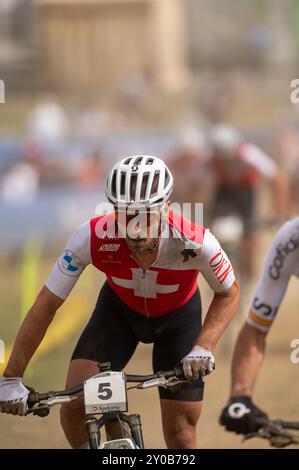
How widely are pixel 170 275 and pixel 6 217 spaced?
1251 centimetres

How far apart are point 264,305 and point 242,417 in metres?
0.81

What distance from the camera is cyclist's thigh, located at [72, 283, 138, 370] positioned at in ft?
19.8

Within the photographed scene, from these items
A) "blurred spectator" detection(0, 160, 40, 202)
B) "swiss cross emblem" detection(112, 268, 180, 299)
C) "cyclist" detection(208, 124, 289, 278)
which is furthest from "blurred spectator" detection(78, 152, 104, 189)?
"swiss cross emblem" detection(112, 268, 180, 299)

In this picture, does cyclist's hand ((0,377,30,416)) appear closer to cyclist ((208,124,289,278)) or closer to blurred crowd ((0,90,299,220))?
cyclist ((208,124,289,278))

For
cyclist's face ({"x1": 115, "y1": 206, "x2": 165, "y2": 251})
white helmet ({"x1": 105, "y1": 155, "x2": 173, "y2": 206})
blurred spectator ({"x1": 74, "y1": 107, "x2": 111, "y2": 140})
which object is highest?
white helmet ({"x1": 105, "y1": 155, "x2": 173, "y2": 206})

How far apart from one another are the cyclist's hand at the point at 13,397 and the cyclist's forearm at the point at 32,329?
0.24 metres

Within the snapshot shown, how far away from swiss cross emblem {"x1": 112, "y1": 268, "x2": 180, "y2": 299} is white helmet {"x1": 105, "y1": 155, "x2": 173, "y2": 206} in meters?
0.53

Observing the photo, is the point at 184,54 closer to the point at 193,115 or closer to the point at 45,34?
the point at 45,34

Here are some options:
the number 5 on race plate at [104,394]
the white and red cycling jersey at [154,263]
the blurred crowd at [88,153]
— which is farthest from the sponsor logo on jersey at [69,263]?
→ the blurred crowd at [88,153]

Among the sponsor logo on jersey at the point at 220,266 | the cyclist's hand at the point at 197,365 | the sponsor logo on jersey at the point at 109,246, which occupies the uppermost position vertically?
the sponsor logo on jersey at the point at 109,246

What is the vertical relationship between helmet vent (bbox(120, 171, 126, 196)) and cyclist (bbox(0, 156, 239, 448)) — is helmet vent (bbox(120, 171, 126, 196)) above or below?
above

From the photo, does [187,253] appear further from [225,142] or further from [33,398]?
[225,142]

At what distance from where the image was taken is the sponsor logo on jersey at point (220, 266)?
18.6 feet

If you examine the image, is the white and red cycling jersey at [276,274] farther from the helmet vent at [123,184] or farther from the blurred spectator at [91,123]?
the blurred spectator at [91,123]
